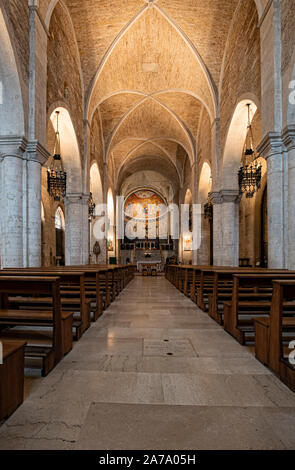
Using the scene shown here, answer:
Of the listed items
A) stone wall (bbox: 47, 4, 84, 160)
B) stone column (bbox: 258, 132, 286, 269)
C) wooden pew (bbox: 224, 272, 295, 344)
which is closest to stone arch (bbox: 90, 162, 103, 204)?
stone wall (bbox: 47, 4, 84, 160)

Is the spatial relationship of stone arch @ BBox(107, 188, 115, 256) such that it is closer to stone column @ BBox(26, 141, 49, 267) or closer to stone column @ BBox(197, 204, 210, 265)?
stone column @ BBox(197, 204, 210, 265)

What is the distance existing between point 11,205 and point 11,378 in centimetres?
505

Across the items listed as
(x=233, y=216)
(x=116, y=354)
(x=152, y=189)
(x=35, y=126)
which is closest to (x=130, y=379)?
(x=116, y=354)

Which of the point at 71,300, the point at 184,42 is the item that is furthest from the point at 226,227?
the point at 71,300

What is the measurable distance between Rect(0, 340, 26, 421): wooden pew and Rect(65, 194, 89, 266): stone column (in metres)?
9.55

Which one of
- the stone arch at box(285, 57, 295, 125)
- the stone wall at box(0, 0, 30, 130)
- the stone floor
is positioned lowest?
the stone floor

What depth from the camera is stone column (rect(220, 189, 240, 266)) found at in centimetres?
1099

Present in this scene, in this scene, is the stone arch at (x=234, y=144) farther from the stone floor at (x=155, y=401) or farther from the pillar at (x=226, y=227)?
the stone floor at (x=155, y=401)

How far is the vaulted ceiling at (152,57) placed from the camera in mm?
9961

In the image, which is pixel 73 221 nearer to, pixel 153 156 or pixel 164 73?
pixel 164 73

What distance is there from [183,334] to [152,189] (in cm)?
2873

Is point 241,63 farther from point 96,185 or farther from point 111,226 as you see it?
point 111,226

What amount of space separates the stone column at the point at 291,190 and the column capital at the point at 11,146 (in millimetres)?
5542

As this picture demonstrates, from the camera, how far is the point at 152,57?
12156 mm
